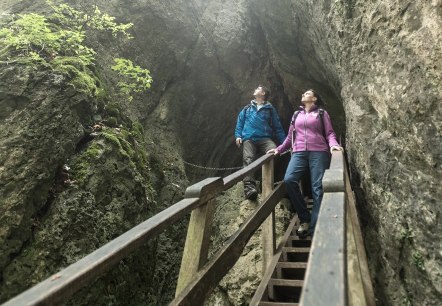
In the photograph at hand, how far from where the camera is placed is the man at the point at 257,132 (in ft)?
25.8

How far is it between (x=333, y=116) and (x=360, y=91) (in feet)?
20.7

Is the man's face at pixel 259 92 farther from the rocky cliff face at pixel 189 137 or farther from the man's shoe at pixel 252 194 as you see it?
the man's shoe at pixel 252 194

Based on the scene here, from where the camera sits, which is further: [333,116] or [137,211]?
[333,116]

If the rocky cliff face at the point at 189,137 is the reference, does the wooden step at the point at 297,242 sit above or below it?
below

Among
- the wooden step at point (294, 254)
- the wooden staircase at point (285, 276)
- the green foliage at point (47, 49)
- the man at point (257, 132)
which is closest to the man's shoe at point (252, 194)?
the man at point (257, 132)

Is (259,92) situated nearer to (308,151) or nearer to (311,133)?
(311,133)

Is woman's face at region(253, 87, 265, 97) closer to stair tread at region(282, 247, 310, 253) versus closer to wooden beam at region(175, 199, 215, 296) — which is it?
stair tread at region(282, 247, 310, 253)

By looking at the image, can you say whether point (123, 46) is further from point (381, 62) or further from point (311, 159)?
point (381, 62)

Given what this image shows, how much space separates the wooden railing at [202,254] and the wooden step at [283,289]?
97 centimetres

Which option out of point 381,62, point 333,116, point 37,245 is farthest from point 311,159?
point 333,116

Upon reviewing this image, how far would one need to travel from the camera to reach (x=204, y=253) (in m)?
3.10

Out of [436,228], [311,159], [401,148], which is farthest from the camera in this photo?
[311,159]

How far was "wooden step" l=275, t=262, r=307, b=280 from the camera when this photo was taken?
5.18 m

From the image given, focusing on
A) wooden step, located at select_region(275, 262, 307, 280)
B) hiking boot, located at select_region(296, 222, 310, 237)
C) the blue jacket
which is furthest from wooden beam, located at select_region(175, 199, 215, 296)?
the blue jacket
